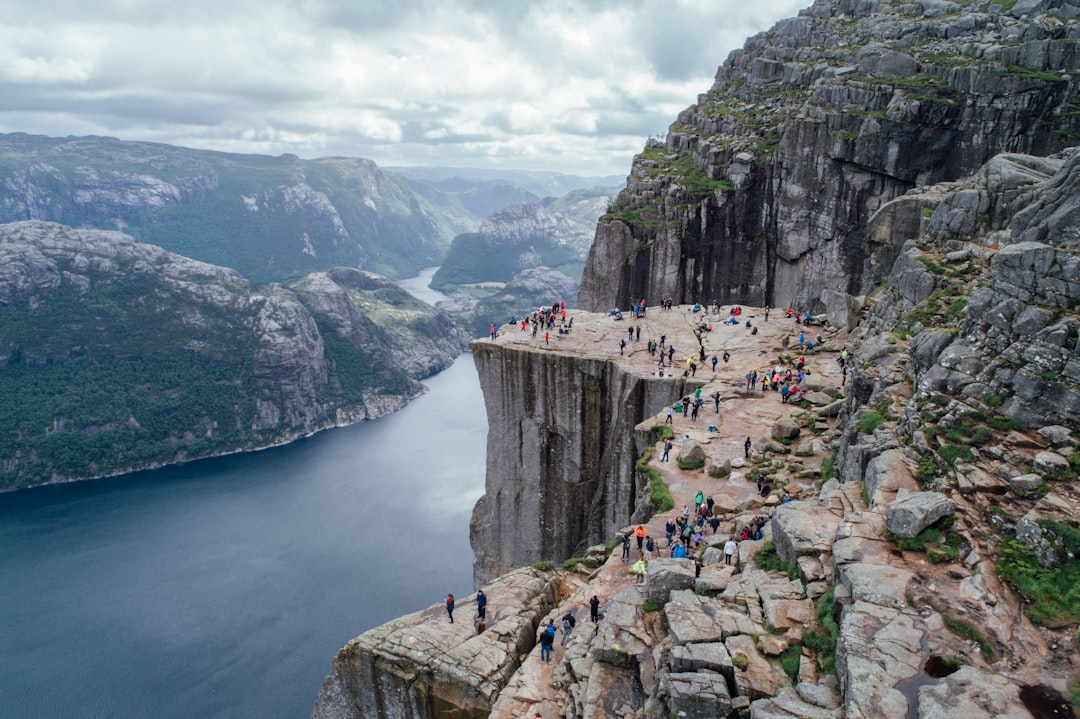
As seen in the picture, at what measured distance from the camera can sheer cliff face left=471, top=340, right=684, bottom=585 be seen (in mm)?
36438

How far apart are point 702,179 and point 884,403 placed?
46.1m

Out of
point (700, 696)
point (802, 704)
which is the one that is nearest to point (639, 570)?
point (700, 696)

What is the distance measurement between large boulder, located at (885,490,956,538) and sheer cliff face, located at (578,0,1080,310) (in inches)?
883

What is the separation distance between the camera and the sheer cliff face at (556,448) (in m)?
36.4

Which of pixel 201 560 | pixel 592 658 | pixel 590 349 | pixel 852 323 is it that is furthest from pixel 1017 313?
pixel 201 560

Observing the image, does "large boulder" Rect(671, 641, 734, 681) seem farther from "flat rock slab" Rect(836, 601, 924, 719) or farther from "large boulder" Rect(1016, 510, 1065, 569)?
"large boulder" Rect(1016, 510, 1065, 569)

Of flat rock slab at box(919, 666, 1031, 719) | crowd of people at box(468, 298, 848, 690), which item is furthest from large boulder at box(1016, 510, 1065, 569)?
crowd of people at box(468, 298, 848, 690)

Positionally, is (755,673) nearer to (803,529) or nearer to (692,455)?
(803,529)

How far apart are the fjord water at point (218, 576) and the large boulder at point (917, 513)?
73346 mm

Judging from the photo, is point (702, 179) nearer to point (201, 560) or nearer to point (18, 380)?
point (201, 560)

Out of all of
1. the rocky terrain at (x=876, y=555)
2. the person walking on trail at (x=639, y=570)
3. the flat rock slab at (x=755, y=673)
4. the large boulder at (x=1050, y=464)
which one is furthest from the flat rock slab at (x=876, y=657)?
the person walking on trail at (x=639, y=570)

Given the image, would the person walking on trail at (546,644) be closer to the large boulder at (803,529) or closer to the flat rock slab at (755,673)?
the flat rock slab at (755,673)

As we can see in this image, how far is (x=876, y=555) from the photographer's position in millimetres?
16422

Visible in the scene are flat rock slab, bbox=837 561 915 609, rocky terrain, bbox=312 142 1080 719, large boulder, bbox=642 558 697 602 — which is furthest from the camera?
large boulder, bbox=642 558 697 602
